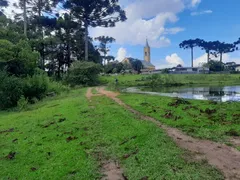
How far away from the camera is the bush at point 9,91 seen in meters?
16.8

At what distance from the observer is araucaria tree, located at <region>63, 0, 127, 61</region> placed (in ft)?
115

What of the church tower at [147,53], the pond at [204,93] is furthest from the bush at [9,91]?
the church tower at [147,53]

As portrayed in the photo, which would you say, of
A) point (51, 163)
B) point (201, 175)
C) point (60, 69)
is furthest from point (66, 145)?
point (60, 69)

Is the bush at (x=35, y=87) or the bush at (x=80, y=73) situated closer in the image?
the bush at (x=35, y=87)

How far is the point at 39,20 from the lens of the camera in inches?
1500

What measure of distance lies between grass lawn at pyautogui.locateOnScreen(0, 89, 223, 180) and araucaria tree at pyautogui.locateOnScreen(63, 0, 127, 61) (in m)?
28.5

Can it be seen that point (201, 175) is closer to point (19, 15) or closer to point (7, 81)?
point (7, 81)

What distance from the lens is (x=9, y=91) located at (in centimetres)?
1692

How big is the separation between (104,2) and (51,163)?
110 feet

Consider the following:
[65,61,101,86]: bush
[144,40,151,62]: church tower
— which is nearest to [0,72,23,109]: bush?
[65,61,101,86]: bush

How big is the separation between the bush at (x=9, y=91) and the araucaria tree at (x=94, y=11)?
806 inches

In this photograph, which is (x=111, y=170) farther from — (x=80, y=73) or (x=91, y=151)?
(x=80, y=73)

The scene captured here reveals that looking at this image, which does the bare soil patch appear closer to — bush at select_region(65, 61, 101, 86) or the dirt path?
the dirt path

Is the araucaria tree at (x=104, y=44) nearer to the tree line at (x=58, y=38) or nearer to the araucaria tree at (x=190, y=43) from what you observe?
the tree line at (x=58, y=38)
